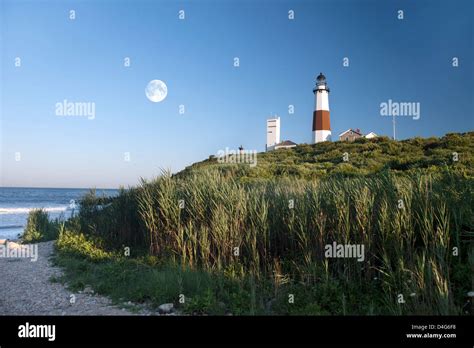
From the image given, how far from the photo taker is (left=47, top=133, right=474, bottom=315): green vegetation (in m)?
4.05

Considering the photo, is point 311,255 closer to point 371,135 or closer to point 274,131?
point 274,131

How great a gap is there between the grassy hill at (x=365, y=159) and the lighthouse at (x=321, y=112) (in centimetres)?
556

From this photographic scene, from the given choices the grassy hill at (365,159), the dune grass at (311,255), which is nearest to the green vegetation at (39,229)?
the dune grass at (311,255)

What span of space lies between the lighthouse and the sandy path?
30.0 m

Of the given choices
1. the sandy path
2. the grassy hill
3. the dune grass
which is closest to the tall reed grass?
the dune grass

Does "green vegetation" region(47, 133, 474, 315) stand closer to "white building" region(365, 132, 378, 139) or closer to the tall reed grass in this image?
the tall reed grass

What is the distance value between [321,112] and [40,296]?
32845 millimetres

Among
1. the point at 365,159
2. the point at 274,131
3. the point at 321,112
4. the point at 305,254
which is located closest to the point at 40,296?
the point at 305,254

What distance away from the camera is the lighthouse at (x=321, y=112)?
3409 centimetres

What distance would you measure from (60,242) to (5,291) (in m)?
3.63

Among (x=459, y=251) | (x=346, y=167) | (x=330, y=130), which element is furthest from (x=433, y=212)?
(x=330, y=130)
